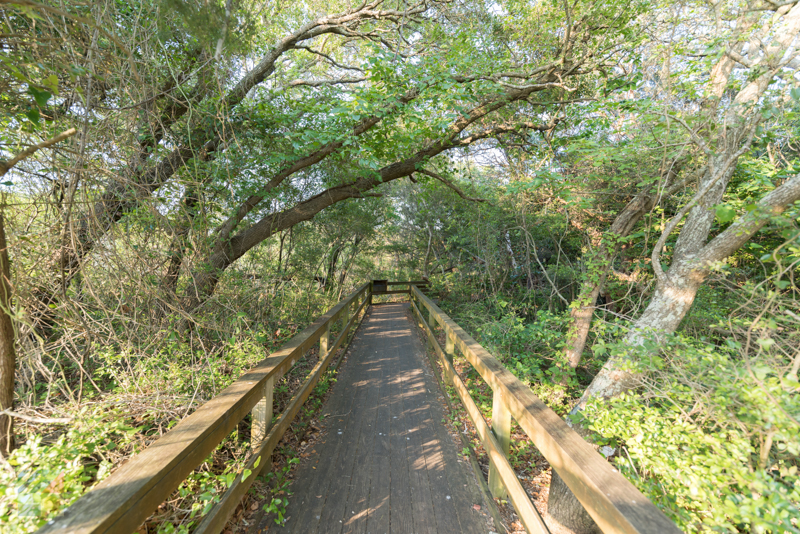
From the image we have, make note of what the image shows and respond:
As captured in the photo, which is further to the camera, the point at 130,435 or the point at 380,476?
the point at 380,476

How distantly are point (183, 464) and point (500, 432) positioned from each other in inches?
70.9

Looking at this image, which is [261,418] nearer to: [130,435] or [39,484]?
[130,435]

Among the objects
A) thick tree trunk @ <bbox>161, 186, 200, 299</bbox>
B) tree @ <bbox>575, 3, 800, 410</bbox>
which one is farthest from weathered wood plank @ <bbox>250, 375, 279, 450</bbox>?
tree @ <bbox>575, 3, 800, 410</bbox>

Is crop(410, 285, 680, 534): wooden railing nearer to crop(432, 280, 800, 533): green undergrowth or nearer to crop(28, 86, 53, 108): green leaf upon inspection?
crop(432, 280, 800, 533): green undergrowth

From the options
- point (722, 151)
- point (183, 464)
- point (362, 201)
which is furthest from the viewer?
point (362, 201)

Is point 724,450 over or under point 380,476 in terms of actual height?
over

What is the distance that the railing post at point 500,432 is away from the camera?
2.15 m

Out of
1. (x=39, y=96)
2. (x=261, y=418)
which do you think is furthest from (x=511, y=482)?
(x=39, y=96)

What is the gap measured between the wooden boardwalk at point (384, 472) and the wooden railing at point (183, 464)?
48 cm

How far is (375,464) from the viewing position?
268 centimetres

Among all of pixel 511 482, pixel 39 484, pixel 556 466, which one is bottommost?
pixel 511 482

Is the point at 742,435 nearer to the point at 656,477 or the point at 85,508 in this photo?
the point at 656,477

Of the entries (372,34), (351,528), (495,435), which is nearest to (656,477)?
(495,435)

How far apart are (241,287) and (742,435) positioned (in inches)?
197
